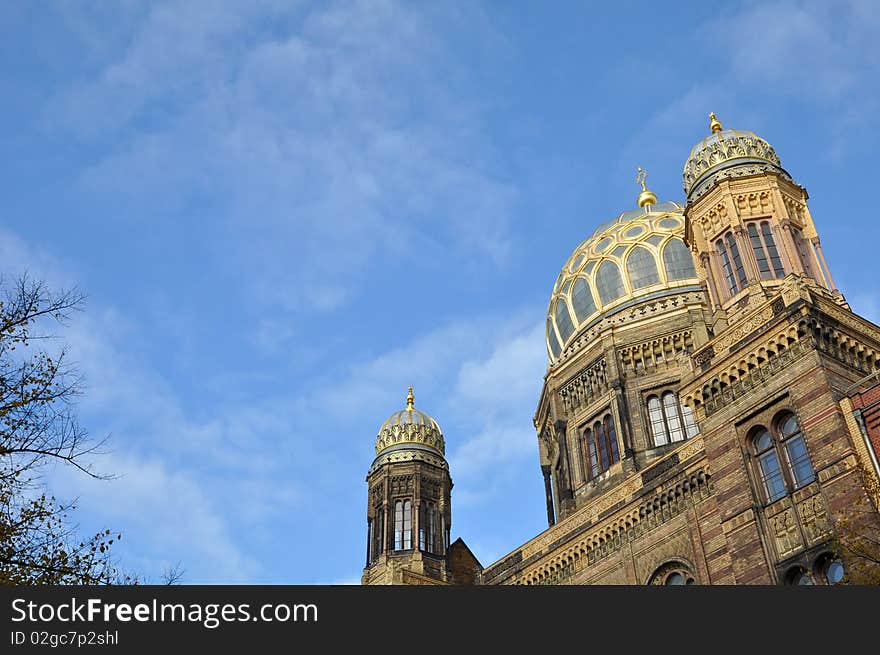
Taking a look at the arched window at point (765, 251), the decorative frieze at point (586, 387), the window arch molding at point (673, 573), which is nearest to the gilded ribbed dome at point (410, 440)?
the decorative frieze at point (586, 387)

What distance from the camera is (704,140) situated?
28.0 metres

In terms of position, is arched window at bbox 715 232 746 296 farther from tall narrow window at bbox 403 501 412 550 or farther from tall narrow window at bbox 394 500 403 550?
tall narrow window at bbox 394 500 403 550

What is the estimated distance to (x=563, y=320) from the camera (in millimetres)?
39594

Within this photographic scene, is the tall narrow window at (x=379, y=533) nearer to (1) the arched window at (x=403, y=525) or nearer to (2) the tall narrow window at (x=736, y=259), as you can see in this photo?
(1) the arched window at (x=403, y=525)

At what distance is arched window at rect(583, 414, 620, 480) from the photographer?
112 ft

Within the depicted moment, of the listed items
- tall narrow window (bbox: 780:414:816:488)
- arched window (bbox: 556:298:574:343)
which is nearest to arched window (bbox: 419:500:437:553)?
arched window (bbox: 556:298:574:343)

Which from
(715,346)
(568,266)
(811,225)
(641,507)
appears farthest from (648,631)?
(568,266)

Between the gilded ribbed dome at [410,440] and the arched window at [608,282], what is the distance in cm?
971

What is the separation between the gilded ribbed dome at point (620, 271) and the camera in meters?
37.2

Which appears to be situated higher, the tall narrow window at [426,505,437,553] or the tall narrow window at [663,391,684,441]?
the tall narrow window at [663,391,684,441]

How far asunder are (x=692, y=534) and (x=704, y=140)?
488 inches

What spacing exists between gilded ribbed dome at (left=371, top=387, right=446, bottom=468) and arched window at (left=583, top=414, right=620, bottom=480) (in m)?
7.21

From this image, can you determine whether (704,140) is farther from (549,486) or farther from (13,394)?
(13,394)

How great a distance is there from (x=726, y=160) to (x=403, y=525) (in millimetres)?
19637
